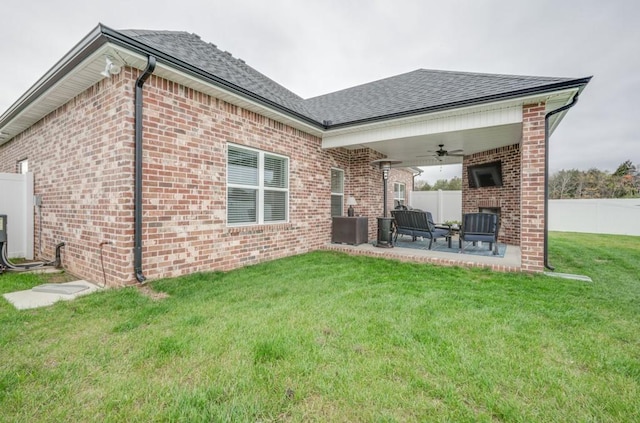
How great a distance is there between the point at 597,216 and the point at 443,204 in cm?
672

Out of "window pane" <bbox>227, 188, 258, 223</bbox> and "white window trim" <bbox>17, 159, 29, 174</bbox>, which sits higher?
"white window trim" <bbox>17, 159, 29, 174</bbox>

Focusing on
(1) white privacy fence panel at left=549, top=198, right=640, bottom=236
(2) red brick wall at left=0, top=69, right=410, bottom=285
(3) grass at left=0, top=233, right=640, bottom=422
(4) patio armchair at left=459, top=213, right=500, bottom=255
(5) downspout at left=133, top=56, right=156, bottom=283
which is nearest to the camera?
(3) grass at left=0, top=233, right=640, bottom=422

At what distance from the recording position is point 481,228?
6707 mm

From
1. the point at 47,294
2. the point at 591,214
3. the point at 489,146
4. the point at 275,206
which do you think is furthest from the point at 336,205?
the point at 591,214

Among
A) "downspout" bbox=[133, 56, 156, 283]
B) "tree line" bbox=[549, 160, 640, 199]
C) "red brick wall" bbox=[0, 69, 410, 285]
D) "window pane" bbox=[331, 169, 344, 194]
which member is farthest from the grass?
"tree line" bbox=[549, 160, 640, 199]

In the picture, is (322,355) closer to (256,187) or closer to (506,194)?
(256,187)

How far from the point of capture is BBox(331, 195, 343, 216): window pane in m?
8.26

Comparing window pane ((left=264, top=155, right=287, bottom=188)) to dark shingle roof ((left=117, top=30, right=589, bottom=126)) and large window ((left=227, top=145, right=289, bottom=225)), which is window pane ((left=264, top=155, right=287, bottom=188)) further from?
dark shingle roof ((left=117, top=30, right=589, bottom=126))

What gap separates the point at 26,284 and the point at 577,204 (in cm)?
1962

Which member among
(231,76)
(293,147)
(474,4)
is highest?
(474,4)

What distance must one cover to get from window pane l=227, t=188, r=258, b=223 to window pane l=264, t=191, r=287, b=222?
1.03 feet

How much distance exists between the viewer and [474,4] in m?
7.07

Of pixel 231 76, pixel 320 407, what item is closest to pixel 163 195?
pixel 231 76

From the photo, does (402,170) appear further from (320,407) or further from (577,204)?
(320,407)
